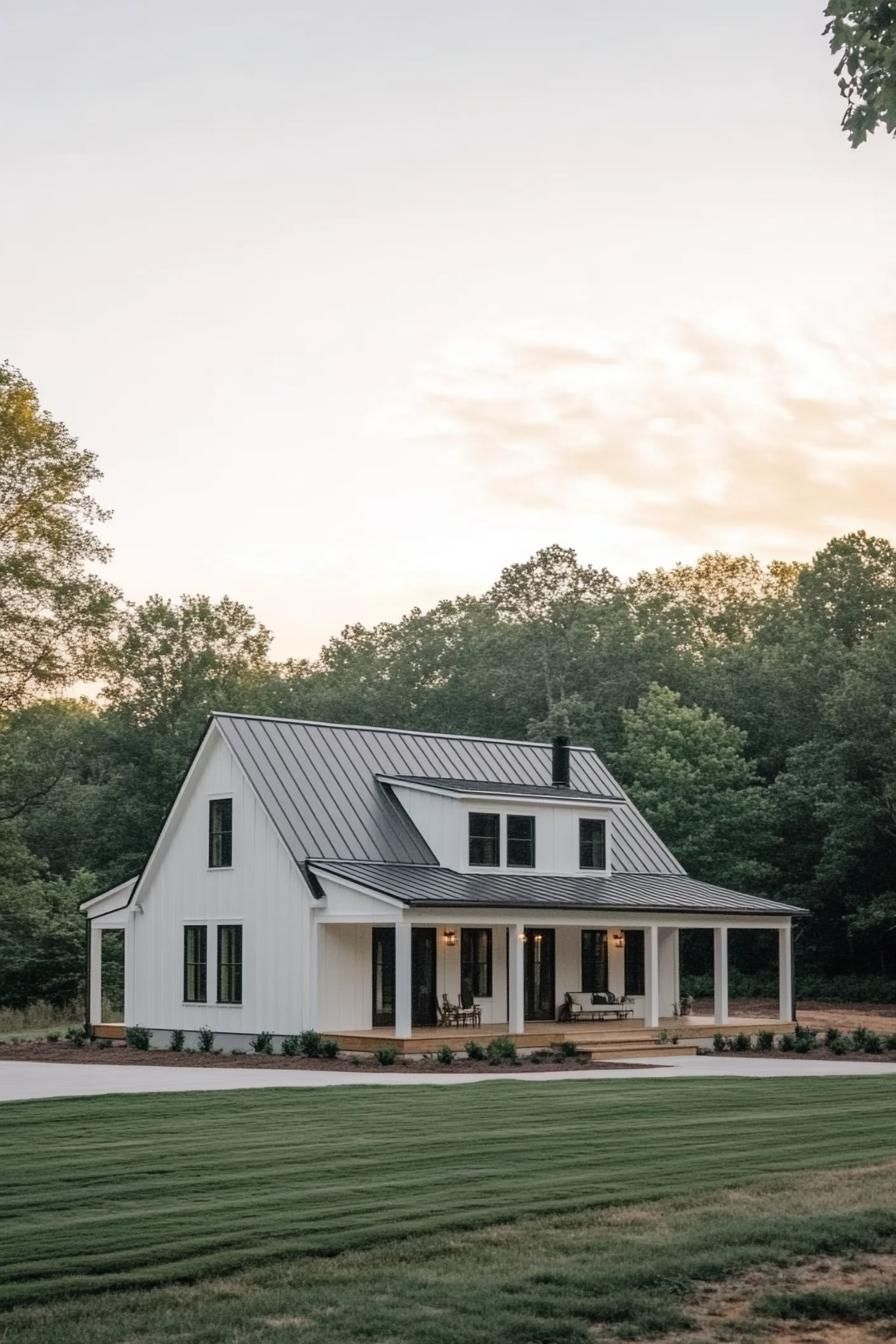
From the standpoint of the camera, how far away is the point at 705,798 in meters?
49.9

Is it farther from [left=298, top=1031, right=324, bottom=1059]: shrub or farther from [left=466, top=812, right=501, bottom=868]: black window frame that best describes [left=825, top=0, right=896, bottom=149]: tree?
[left=466, top=812, right=501, bottom=868]: black window frame

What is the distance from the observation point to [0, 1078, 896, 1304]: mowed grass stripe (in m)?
9.79

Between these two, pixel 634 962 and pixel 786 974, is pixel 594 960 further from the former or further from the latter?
pixel 786 974

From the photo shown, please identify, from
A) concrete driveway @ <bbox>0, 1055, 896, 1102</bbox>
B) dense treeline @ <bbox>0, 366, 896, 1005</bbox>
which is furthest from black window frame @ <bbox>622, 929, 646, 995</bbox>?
dense treeline @ <bbox>0, 366, 896, 1005</bbox>

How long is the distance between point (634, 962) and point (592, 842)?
2.97 meters

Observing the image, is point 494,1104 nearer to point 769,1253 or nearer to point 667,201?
point 769,1253

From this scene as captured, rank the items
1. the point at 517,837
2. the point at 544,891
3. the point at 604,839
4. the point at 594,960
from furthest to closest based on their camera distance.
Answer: the point at 604,839 < the point at 594,960 < the point at 517,837 < the point at 544,891

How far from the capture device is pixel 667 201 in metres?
24.4

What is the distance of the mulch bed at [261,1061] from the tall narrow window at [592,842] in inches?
318

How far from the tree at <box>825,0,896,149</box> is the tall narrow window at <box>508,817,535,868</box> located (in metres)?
25.2

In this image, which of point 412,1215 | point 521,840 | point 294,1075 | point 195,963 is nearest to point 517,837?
point 521,840

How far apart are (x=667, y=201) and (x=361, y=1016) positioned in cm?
1561

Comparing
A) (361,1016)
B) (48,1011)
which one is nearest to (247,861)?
(361,1016)

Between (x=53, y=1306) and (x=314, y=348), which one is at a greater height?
(x=314, y=348)
